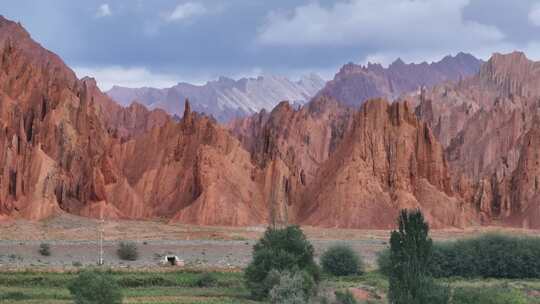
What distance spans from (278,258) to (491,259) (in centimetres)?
2240

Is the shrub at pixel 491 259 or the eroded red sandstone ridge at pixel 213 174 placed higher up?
the eroded red sandstone ridge at pixel 213 174

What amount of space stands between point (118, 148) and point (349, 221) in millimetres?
42970

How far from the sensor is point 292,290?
50438 mm

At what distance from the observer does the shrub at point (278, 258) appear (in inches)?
2318

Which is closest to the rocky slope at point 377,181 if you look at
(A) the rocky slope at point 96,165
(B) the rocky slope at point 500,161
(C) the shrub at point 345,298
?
(B) the rocky slope at point 500,161

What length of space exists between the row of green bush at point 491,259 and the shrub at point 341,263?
624cm

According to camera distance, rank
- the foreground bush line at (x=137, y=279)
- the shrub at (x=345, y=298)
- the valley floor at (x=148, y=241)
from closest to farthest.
→ the shrub at (x=345, y=298) < the foreground bush line at (x=137, y=279) < the valley floor at (x=148, y=241)

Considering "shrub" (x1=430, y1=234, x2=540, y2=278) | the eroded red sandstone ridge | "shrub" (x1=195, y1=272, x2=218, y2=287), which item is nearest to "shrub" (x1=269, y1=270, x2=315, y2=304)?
"shrub" (x1=195, y1=272, x2=218, y2=287)

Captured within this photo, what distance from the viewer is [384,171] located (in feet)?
391

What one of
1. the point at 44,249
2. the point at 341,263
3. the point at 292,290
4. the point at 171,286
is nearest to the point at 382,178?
the point at 341,263

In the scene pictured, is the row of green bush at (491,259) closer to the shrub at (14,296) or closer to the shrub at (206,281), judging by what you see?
the shrub at (206,281)

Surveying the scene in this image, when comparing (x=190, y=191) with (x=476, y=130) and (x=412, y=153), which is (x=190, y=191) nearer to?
(x=412, y=153)

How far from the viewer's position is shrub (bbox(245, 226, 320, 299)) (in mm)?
58875

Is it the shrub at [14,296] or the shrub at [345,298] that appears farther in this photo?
the shrub at [14,296]
